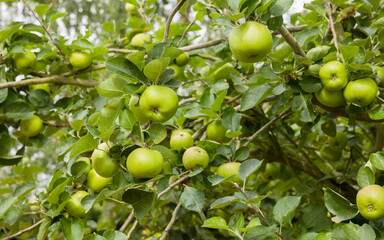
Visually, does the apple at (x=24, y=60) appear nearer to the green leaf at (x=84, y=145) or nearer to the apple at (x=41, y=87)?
the apple at (x=41, y=87)

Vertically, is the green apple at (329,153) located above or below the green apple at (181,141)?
below

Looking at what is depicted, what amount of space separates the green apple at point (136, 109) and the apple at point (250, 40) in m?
0.29

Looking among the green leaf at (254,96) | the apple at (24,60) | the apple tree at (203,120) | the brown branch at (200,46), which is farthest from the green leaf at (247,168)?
the apple at (24,60)

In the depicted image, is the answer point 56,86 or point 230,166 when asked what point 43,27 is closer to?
point 56,86

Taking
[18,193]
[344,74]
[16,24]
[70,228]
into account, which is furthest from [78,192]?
[344,74]

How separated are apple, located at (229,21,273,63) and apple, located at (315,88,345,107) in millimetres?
355

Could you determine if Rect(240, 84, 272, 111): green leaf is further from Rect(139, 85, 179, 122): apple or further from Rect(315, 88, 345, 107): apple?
Rect(139, 85, 179, 122): apple

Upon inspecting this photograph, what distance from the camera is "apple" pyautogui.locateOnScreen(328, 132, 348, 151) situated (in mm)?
1738

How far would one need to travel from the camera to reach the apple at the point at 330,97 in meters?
1.20

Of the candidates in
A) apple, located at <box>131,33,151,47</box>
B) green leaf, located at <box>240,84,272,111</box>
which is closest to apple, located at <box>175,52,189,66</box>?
apple, located at <box>131,33,151,47</box>

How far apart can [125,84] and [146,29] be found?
1072mm

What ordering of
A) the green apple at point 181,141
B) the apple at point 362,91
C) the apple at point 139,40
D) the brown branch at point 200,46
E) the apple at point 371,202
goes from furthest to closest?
the apple at point 139,40, the brown branch at point 200,46, the green apple at point 181,141, the apple at point 362,91, the apple at point 371,202

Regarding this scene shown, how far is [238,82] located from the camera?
145cm

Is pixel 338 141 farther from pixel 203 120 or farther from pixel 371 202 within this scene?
pixel 371 202
